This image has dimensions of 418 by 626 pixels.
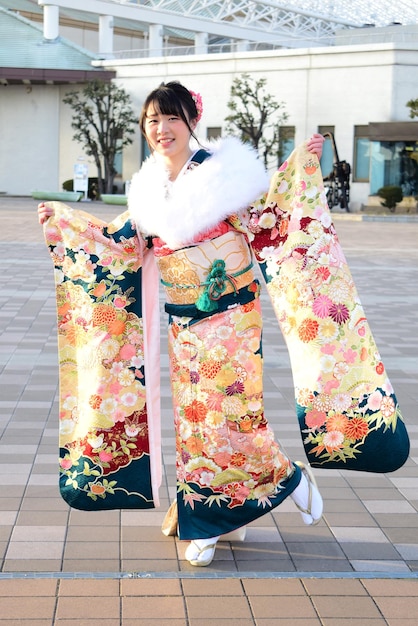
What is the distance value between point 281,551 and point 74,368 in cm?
98

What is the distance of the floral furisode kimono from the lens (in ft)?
11.2

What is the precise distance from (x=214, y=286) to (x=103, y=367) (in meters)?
0.52

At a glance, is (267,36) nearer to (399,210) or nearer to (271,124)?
(271,124)

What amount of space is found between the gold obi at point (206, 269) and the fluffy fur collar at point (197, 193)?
0.20 feet

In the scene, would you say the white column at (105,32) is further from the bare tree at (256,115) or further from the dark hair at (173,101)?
the dark hair at (173,101)

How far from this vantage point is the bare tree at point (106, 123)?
116 ft

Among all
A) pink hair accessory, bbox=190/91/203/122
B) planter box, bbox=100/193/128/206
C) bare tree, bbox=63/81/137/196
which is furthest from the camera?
bare tree, bbox=63/81/137/196

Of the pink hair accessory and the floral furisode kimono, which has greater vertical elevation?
the pink hair accessory

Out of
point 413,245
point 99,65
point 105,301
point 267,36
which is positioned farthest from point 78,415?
point 267,36

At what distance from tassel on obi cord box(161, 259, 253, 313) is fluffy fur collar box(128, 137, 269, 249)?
0.14 meters

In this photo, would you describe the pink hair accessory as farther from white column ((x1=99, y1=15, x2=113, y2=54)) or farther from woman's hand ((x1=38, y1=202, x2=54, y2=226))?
white column ((x1=99, y1=15, x2=113, y2=54))

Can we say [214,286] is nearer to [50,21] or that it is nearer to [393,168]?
[393,168]

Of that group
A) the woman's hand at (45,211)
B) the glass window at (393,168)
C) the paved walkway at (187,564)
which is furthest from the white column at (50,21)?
the woman's hand at (45,211)

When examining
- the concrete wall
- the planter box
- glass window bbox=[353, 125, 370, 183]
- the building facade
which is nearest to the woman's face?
Answer: the building facade
